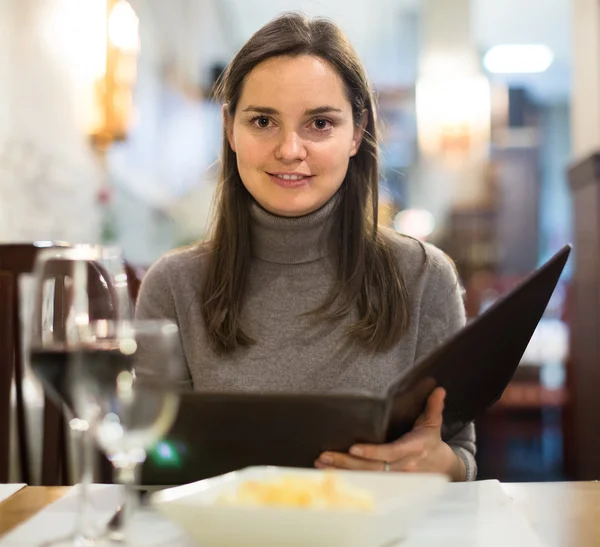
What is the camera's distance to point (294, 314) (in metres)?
1.42

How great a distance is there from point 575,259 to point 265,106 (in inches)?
108

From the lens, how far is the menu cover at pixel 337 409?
0.75 meters

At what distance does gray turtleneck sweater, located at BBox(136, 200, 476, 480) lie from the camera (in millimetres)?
1362

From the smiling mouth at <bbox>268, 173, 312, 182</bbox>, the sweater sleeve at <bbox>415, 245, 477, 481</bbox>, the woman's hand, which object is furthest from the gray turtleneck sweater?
the woman's hand

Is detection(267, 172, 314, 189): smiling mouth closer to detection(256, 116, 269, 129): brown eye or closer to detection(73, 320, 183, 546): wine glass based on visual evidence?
detection(256, 116, 269, 129): brown eye

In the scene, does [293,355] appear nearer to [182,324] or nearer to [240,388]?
[240,388]

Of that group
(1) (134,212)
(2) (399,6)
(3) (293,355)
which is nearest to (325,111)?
(3) (293,355)

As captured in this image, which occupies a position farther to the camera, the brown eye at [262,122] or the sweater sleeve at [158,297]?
the sweater sleeve at [158,297]

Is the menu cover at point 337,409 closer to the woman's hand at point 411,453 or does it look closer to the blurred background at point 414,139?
the woman's hand at point 411,453

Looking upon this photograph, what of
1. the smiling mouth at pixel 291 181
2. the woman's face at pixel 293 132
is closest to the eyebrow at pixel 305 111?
the woman's face at pixel 293 132

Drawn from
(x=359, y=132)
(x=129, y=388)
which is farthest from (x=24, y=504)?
(x=359, y=132)

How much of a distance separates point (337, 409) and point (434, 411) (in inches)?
7.2

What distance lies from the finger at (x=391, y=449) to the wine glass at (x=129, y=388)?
0.28 m

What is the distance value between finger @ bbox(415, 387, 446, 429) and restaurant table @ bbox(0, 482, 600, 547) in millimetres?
97
